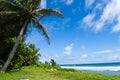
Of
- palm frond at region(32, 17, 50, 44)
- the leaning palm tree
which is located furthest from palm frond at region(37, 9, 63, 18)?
palm frond at region(32, 17, 50, 44)

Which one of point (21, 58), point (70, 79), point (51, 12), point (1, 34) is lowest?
point (70, 79)

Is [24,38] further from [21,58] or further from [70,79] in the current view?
[70,79]

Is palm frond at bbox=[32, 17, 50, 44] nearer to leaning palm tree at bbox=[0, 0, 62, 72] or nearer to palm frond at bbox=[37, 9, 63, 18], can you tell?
leaning palm tree at bbox=[0, 0, 62, 72]

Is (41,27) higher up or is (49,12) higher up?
(49,12)

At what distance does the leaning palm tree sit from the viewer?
34.6 meters

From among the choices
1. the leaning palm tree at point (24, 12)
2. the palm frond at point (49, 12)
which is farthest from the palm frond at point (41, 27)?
the palm frond at point (49, 12)

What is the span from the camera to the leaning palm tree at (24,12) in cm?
3462

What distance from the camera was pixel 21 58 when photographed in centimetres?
3938

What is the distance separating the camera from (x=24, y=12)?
3566cm

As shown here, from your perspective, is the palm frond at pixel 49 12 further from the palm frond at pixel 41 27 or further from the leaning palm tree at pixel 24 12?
the palm frond at pixel 41 27

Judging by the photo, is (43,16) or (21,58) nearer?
(43,16)

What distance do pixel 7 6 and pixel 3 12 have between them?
136 cm

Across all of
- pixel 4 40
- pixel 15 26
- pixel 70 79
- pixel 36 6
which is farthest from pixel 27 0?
pixel 70 79

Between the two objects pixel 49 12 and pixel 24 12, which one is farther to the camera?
pixel 49 12
